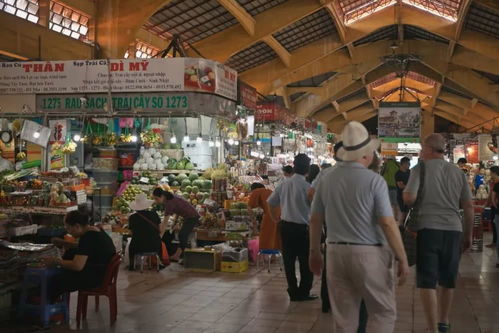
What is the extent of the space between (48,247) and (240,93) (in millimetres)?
5749

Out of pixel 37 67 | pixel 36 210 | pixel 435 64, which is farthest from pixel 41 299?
pixel 435 64

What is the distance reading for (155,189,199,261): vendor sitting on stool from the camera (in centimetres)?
981

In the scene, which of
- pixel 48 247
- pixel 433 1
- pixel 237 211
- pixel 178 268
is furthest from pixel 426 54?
pixel 48 247

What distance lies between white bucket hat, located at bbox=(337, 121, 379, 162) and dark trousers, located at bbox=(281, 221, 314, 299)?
2.93 m

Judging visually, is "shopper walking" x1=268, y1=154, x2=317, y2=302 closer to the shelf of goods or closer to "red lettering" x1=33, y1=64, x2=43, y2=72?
the shelf of goods

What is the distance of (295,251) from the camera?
6.94m

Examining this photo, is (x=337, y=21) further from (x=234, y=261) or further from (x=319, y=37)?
(x=234, y=261)

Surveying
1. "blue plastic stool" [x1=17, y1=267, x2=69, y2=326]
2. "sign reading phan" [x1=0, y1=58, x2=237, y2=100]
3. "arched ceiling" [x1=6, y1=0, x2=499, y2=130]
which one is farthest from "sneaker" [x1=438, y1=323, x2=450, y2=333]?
"arched ceiling" [x1=6, y1=0, x2=499, y2=130]

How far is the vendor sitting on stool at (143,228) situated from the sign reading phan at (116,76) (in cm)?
194

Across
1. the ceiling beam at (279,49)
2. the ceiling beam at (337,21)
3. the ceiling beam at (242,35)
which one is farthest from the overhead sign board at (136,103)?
the ceiling beam at (279,49)

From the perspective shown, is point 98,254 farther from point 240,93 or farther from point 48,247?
point 240,93

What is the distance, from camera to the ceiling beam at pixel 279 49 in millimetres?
19623

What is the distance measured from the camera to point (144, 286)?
795cm

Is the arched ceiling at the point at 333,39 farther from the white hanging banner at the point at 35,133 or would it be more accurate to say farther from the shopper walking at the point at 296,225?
the shopper walking at the point at 296,225
